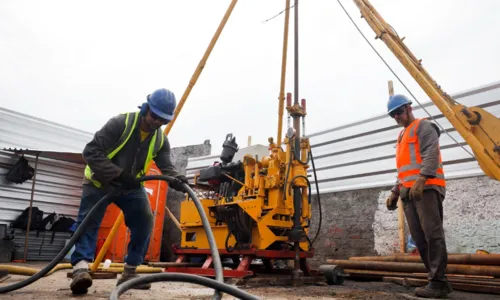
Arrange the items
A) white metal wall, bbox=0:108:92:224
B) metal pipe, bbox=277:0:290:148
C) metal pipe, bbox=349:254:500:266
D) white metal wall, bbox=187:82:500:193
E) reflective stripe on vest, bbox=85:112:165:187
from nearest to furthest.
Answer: reflective stripe on vest, bbox=85:112:165:187, metal pipe, bbox=349:254:500:266, white metal wall, bbox=187:82:500:193, metal pipe, bbox=277:0:290:148, white metal wall, bbox=0:108:92:224

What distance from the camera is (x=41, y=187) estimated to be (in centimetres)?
710

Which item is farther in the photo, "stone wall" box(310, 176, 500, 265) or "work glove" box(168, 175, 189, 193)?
"stone wall" box(310, 176, 500, 265)

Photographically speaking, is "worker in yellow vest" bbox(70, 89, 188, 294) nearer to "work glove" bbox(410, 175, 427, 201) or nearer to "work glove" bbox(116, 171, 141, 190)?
"work glove" bbox(116, 171, 141, 190)

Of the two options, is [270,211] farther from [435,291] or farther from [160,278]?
[160,278]

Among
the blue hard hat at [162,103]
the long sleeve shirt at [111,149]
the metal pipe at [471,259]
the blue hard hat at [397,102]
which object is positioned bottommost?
the metal pipe at [471,259]

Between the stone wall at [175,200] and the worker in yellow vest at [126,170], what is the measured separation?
5019mm

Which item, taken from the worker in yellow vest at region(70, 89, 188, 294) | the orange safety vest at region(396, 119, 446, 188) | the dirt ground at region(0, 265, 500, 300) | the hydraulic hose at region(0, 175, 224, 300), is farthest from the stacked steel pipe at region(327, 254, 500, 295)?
the worker in yellow vest at region(70, 89, 188, 294)

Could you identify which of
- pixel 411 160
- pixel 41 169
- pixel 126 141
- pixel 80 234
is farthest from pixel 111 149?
pixel 41 169

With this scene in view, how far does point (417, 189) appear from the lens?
288 cm

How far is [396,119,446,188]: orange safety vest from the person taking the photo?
311 centimetres

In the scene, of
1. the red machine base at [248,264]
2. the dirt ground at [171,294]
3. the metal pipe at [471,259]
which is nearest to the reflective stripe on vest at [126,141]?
the dirt ground at [171,294]

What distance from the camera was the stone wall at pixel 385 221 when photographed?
426 centimetres

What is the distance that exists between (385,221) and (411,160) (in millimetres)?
2136

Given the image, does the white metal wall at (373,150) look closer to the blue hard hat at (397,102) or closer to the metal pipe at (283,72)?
the metal pipe at (283,72)
